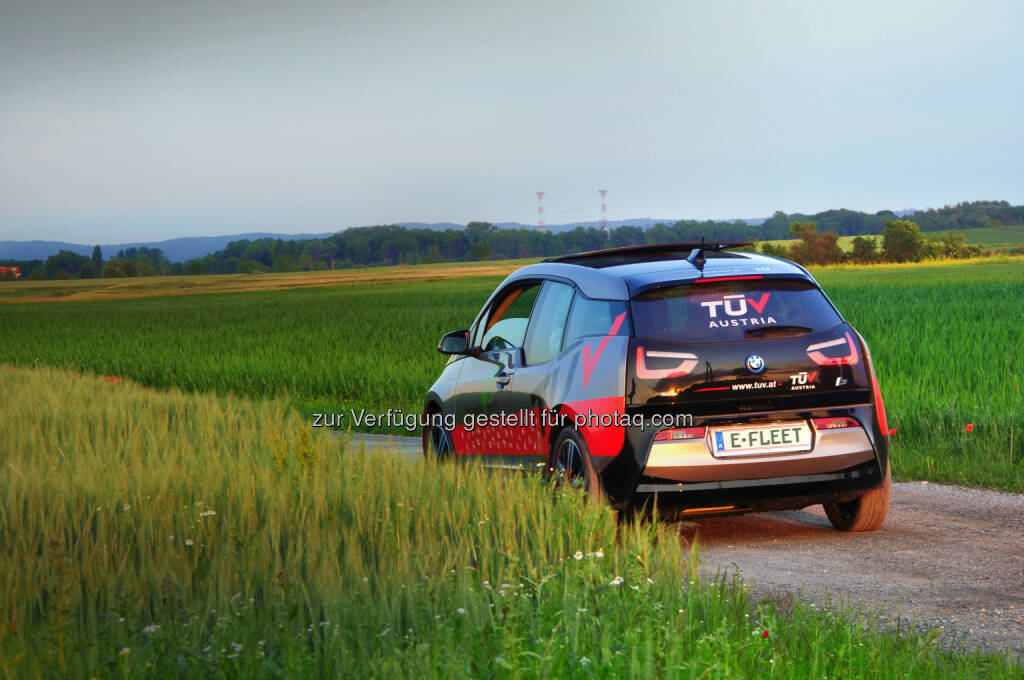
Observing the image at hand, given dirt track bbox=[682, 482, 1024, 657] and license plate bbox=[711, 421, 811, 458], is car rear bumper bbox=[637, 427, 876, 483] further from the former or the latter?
dirt track bbox=[682, 482, 1024, 657]

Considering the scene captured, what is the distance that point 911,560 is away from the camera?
22.1ft

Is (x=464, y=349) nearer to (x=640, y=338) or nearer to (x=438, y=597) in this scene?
(x=640, y=338)

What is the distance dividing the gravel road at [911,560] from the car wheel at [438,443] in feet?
7.13

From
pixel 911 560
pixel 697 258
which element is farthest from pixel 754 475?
pixel 697 258

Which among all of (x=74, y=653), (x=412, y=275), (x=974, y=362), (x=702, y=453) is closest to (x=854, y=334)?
(x=702, y=453)

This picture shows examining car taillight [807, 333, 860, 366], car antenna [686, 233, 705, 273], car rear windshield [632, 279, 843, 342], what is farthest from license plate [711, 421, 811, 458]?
car antenna [686, 233, 705, 273]

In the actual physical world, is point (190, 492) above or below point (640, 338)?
below

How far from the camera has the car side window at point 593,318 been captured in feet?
23.0

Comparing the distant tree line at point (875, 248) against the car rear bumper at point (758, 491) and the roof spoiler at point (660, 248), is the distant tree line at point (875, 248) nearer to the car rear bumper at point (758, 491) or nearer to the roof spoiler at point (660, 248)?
the roof spoiler at point (660, 248)

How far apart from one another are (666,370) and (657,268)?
0.89 metres

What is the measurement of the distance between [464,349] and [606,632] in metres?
5.14

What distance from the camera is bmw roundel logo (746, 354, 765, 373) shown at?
6.74 m

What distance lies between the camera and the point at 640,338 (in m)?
6.80

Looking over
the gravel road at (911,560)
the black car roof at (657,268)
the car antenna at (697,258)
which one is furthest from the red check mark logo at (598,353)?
the gravel road at (911,560)
